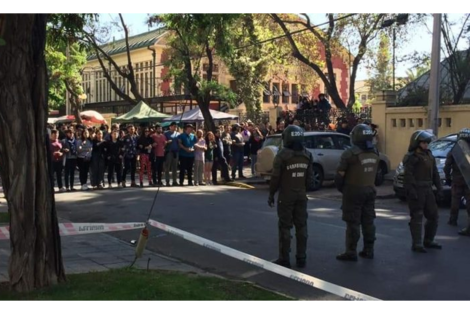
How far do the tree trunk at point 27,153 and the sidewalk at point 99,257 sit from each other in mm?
957

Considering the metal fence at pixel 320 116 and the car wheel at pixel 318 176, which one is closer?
the car wheel at pixel 318 176

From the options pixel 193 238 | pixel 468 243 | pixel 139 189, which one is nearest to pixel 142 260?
pixel 193 238

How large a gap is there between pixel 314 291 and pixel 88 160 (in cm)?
1110

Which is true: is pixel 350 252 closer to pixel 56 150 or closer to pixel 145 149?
pixel 56 150

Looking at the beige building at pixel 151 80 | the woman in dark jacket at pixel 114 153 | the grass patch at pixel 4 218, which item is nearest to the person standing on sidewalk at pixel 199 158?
the woman in dark jacket at pixel 114 153

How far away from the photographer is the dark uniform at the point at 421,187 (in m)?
8.61

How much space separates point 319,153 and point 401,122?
19.1ft

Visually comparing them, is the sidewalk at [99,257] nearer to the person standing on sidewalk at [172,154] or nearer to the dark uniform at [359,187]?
the dark uniform at [359,187]

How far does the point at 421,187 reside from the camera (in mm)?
8688

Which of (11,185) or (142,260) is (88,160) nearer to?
(142,260)

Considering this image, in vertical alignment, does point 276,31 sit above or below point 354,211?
above

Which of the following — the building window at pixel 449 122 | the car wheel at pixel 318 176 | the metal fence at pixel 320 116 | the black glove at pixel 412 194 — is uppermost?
the metal fence at pixel 320 116

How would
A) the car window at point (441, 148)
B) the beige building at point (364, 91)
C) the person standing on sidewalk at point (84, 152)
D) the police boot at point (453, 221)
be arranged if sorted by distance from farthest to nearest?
the beige building at point (364, 91) < the person standing on sidewalk at point (84, 152) < the car window at point (441, 148) < the police boot at point (453, 221)

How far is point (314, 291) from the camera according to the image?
6441mm
